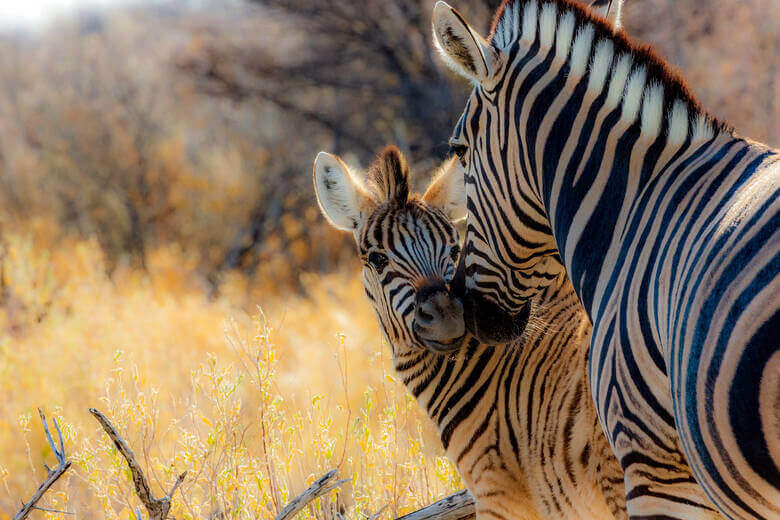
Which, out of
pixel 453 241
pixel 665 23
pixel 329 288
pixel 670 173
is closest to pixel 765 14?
pixel 665 23

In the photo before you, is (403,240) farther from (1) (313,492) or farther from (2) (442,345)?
(1) (313,492)

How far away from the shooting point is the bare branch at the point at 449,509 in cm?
396

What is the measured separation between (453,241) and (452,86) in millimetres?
9501

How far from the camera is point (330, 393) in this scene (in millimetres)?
8039

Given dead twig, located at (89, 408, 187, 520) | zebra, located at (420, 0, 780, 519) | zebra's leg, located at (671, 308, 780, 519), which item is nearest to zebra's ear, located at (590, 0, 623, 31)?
zebra, located at (420, 0, 780, 519)

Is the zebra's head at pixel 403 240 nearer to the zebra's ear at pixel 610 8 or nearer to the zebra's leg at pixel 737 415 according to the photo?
the zebra's ear at pixel 610 8

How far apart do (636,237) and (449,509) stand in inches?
81.9

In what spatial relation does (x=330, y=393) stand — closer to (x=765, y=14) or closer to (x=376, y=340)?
(x=376, y=340)

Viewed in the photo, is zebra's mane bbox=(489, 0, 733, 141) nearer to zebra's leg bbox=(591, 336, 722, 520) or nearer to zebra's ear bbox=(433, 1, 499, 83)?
zebra's ear bbox=(433, 1, 499, 83)

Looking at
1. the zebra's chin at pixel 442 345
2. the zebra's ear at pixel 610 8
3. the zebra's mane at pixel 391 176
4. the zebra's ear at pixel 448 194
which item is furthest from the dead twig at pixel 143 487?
the zebra's ear at pixel 610 8

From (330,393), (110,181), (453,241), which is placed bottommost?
(110,181)

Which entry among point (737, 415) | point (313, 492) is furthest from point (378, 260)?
point (737, 415)

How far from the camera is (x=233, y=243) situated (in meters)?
16.6

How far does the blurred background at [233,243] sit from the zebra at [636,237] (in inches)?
64.0
